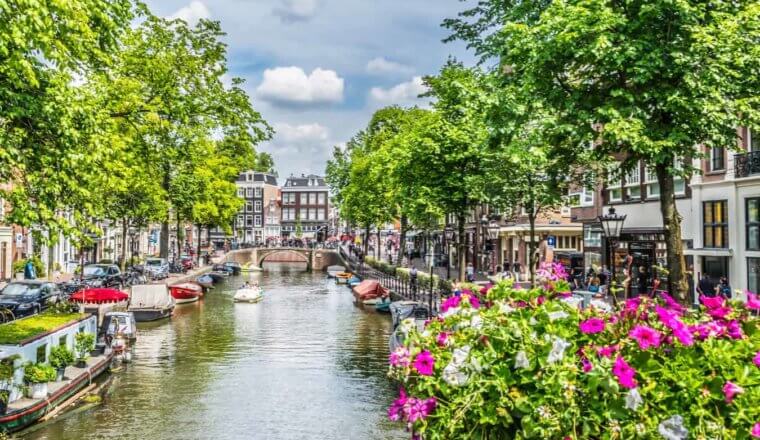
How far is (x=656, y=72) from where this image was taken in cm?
1689

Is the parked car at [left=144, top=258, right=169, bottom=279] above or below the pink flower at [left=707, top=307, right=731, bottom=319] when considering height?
below

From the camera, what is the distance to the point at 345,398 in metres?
22.2

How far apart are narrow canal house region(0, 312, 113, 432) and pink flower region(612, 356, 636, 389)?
1496cm

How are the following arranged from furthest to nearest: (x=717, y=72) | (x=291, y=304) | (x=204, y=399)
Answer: (x=291, y=304)
(x=204, y=399)
(x=717, y=72)

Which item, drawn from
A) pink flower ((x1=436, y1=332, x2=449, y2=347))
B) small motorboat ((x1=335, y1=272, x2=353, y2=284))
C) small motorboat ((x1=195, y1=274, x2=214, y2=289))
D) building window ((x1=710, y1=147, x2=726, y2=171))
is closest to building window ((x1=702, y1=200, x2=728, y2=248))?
building window ((x1=710, y1=147, x2=726, y2=171))

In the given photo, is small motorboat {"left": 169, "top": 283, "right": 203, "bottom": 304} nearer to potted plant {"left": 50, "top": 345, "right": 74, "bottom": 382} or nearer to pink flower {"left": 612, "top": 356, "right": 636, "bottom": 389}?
potted plant {"left": 50, "top": 345, "right": 74, "bottom": 382}

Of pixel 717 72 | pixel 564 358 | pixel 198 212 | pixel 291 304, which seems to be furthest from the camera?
pixel 198 212

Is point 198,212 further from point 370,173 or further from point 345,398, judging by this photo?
point 345,398

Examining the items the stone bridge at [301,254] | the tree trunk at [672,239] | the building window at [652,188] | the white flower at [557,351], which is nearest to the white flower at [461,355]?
the white flower at [557,351]

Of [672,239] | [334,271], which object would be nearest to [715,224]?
[672,239]

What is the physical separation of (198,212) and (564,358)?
58.1m

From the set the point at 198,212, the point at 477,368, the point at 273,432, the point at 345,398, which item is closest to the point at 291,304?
the point at 198,212

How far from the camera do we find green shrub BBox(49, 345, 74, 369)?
19.8 metres

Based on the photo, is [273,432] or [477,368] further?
[273,432]
